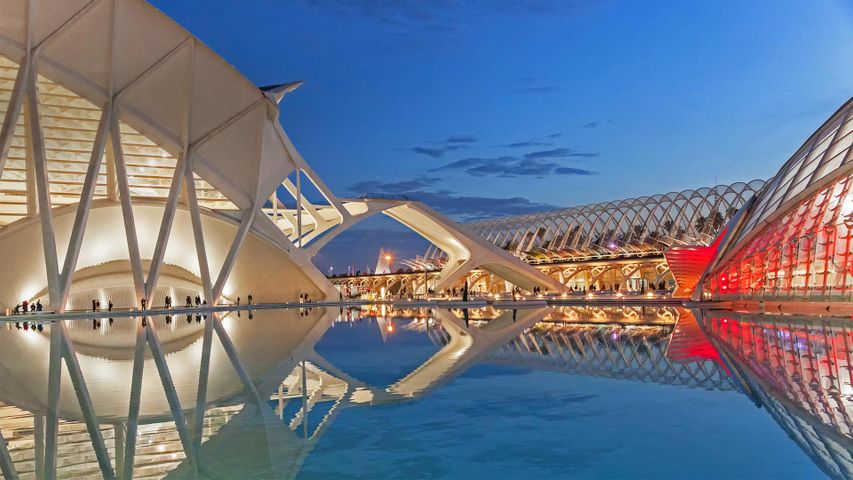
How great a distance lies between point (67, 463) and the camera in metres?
5.54

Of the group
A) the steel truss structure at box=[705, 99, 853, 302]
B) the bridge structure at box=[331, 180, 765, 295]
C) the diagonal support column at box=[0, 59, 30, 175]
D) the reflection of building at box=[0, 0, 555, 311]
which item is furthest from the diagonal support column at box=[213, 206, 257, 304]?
the bridge structure at box=[331, 180, 765, 295]

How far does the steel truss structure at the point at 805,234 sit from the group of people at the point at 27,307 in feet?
99.2

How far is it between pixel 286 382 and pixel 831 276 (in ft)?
66.8

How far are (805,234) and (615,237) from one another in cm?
5127

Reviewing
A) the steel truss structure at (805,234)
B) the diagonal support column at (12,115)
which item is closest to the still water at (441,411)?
the steel truss structure at (805,234)

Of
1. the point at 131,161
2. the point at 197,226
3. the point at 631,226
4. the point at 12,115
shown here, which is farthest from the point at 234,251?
the point at 631,226

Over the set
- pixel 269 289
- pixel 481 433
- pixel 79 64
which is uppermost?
pixel 79 64

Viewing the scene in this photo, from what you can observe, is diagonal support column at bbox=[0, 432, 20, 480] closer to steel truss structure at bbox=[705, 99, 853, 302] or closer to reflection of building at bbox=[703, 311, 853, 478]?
reflection of building at bbox=[703, 311, 853, 478]

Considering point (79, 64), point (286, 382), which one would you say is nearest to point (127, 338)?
point (286, 382)

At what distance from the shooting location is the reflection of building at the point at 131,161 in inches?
1265

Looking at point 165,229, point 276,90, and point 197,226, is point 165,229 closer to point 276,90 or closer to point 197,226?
point 197,226

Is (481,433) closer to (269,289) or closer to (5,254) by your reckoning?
(5,254)

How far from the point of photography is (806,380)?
888 cm

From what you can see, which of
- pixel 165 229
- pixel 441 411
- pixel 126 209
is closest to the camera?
pixel 441 411
